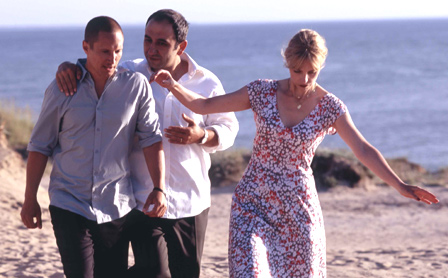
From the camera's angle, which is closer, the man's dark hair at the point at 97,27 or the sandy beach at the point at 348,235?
the man's dark hair at the point at 97,27

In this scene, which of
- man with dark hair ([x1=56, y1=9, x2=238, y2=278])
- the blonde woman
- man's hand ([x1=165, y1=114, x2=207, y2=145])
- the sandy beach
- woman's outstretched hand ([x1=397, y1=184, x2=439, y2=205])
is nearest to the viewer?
woman's outstretched hand ([x1=397, y1=184, x2=439, y2=205])

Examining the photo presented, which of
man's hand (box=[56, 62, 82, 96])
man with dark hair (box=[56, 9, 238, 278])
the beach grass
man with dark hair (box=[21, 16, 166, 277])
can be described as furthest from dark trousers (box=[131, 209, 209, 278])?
the beach grass

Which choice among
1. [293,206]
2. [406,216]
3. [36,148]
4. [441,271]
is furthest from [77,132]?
[406,216]

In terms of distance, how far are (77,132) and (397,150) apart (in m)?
20.9

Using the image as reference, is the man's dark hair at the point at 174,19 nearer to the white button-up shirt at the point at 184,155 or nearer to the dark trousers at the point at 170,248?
the white button-up shirt at the point at 184,155

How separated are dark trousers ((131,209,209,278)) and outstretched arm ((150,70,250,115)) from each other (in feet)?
2.31

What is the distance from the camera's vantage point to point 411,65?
61.7 m

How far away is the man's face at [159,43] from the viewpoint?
4.21 meters

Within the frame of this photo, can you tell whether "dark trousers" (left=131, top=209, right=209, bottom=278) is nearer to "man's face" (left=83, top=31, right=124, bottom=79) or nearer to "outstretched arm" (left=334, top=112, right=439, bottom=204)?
"man's face" (left=83, top=31, right=124, bottom=79)

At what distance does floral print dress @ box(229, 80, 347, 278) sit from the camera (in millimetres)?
3789

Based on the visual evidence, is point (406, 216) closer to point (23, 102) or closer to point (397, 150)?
point (397, 150)

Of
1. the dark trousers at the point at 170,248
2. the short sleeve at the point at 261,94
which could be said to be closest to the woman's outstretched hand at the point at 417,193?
the short sleeve at the point at 261,94

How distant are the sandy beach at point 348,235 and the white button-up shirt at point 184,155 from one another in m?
2.18

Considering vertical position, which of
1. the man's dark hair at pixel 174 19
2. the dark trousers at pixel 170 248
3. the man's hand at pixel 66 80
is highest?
the man's dark hair at pixel 174 19
